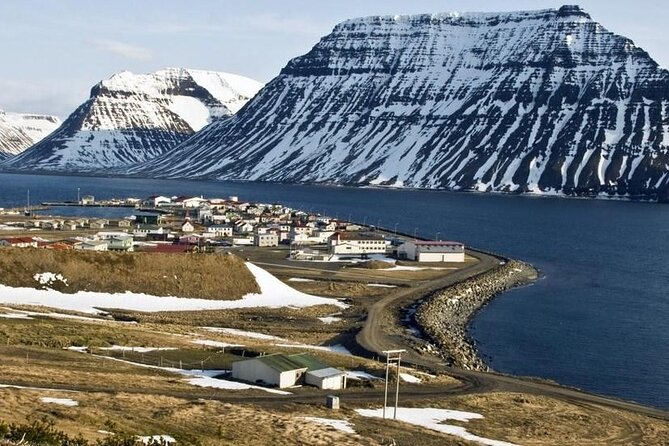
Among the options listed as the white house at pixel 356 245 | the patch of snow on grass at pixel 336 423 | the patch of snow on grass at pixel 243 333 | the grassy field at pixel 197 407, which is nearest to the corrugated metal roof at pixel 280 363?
the grassy field at pixel 197 407

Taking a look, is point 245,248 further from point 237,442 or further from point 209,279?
point 237,442

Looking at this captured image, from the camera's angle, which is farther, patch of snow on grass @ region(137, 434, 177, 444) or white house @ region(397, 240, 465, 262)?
white house @ region(397, 240, 465, 262)

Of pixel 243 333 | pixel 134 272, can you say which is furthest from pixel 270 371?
pixel 134 272

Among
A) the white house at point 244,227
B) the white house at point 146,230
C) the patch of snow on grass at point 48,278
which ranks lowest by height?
the patch of snow on grass at point 48,278

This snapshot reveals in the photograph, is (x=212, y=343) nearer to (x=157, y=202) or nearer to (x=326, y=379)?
(x=326, y=379)

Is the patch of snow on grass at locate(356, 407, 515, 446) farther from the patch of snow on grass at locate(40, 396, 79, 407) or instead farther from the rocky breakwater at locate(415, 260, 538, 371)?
the rocky breakwater at locate(415, 260, 538, 371)

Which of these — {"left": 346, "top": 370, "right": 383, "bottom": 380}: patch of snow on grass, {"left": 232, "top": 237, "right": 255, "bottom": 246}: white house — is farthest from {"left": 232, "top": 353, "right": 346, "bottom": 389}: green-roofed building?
{"left": 232, "top": 237, "right": 255, "bottom": 246}: white house

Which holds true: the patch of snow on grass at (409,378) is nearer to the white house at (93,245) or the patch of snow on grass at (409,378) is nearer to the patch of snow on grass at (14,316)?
the patch of snow on grass at (14,316)
